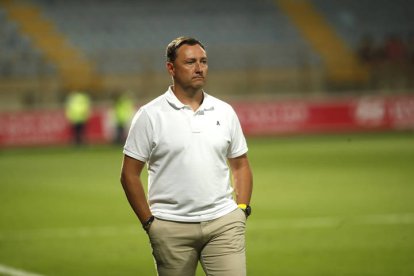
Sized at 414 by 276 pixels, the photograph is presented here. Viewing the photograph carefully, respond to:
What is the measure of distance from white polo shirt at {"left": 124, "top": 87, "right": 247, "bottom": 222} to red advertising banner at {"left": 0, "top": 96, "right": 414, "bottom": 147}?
25628 millimetres

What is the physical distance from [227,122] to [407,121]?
1051 inches

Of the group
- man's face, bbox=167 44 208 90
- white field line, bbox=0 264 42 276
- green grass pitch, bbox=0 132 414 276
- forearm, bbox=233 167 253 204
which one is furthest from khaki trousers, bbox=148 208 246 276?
white field line, bbox=0 264 42 276

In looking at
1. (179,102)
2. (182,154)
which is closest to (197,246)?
(182,154)

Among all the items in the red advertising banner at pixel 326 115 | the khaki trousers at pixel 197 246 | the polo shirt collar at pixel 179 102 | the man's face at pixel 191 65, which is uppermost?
the man's face at pixel 191 65

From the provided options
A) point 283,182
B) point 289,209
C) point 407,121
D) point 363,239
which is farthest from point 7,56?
point 363,239

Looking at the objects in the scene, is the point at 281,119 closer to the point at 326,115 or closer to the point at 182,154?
the point at 326,115

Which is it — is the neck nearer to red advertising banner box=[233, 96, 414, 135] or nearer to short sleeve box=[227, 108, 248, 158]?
short sleeve box=[227, 108, 248, 158]

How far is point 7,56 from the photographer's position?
33688 mm

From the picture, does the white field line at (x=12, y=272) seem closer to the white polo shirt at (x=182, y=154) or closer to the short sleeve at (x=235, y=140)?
the white polo shirt at (x=182, y=154)

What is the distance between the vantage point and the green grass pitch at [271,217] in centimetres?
1034

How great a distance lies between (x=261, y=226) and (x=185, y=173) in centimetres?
747

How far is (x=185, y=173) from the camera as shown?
19.1 feet

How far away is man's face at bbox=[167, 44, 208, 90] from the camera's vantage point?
5.81m

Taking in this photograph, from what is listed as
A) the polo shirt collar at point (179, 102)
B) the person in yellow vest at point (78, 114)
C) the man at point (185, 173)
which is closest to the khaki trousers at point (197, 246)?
the man at point (185, 173)
